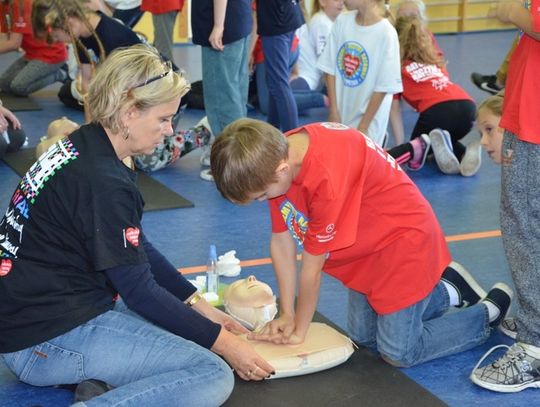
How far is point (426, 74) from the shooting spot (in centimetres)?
538

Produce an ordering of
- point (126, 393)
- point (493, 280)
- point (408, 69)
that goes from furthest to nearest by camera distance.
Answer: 1. point (408, 69)
2. point (493, 280)
3. point (126, 393)

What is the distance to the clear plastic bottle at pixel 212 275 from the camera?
3.36 m

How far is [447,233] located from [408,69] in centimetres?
162

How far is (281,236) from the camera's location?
9.16 feet

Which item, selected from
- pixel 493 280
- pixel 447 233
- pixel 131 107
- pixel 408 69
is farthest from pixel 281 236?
pixel 408 69

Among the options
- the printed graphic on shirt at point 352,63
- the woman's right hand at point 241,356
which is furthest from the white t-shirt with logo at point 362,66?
the woman's right hand at point 241,356

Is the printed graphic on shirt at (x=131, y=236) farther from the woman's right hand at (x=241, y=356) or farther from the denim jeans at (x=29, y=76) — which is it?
the denim jeans at (x=29, y=76)

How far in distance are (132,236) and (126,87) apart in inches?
15.5

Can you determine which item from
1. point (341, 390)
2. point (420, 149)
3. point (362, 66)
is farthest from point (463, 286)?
point (420, 149)

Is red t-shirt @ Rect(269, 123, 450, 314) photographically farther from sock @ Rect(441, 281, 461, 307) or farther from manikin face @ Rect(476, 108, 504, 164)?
manikin face @ Rect(476, 108, 504, 164)

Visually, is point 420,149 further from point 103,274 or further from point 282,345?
point 103,274

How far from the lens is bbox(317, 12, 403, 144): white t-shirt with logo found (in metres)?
4.62

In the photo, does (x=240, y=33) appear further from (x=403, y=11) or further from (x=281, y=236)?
(x=281, y=236)

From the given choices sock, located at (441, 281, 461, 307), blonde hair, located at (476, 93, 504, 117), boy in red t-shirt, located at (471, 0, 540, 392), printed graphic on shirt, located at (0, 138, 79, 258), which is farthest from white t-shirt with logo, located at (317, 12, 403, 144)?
printed graphic on shirt, located at (0, 138, 79, 258)
